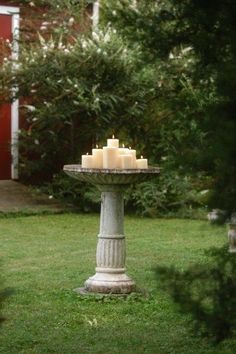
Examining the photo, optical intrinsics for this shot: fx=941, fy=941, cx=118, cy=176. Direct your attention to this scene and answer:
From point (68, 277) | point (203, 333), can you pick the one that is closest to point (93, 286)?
point (68, 277)

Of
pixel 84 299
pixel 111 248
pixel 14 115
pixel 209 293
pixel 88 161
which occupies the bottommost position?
pixel 84 299

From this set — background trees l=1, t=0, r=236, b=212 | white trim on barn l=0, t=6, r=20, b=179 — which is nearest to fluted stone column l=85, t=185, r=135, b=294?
background trees l=1, t=0, r=236, b=212

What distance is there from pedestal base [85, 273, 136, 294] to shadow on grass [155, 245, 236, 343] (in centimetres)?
335

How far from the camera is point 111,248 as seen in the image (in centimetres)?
815

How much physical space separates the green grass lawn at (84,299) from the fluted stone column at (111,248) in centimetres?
22

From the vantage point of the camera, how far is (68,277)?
894cm

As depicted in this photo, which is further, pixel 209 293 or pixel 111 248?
pixel 111 248

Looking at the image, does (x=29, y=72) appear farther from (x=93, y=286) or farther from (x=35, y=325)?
(x=35, y=325)

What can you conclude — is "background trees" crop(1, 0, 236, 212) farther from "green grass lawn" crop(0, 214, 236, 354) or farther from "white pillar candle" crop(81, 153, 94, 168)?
"white pillar candle" crop(81, 153, 94, 168)

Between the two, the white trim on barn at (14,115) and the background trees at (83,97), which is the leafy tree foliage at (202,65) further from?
the white trim on barn at (14,115)

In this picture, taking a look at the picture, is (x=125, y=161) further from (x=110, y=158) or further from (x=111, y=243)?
(x=111, y=243)

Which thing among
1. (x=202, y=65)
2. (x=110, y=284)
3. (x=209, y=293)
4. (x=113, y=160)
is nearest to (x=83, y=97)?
(x=113, y=160)

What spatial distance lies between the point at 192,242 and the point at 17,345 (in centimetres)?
551

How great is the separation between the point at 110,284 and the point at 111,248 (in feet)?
1.03
